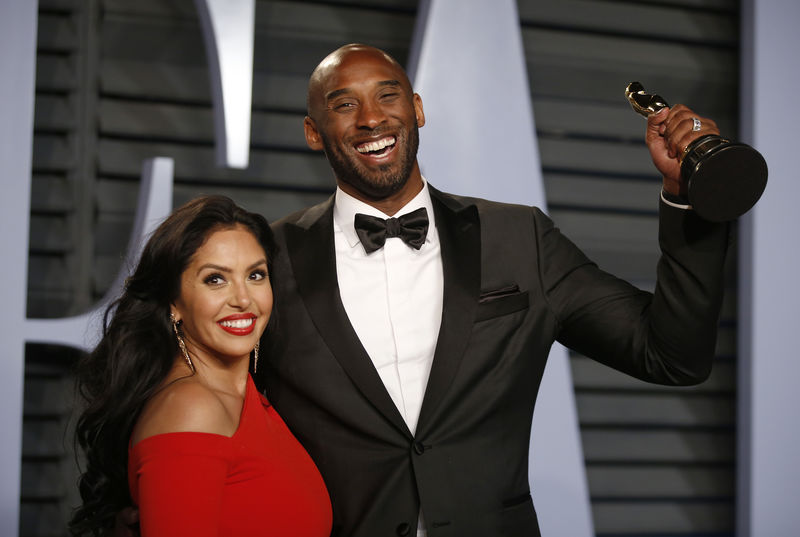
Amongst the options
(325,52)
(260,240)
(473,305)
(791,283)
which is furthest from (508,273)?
(791,283)

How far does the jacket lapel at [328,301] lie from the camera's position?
1783mm

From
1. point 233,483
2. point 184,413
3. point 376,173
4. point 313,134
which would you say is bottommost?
point 233,483

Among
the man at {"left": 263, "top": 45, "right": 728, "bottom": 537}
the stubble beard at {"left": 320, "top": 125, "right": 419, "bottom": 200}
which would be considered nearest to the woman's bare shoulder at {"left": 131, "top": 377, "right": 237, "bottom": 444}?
the man at {"left": 263, "top": 45, "right": 728, "bottom": 537}

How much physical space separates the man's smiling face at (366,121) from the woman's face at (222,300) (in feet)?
1.18

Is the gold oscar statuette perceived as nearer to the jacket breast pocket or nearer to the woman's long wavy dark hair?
the jacket breast pocket

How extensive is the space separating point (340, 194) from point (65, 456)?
1.64 m

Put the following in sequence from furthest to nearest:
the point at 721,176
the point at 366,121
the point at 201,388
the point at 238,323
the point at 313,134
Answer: the point at 313,134 → the point at 366,121 → the point at 238,323 → the point at 201,388 → the point at 721,176

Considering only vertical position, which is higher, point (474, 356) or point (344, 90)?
point (344, 90)

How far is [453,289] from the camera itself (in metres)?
1.88

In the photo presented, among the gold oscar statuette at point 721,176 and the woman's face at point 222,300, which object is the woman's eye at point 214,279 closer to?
the woman's face at point 222,300

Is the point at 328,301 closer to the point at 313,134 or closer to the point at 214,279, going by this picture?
the point at 214,279

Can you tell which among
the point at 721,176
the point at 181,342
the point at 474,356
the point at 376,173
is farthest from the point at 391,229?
the point at 721,176

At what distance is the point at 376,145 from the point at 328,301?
389mm

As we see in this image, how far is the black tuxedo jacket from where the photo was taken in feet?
5.65
